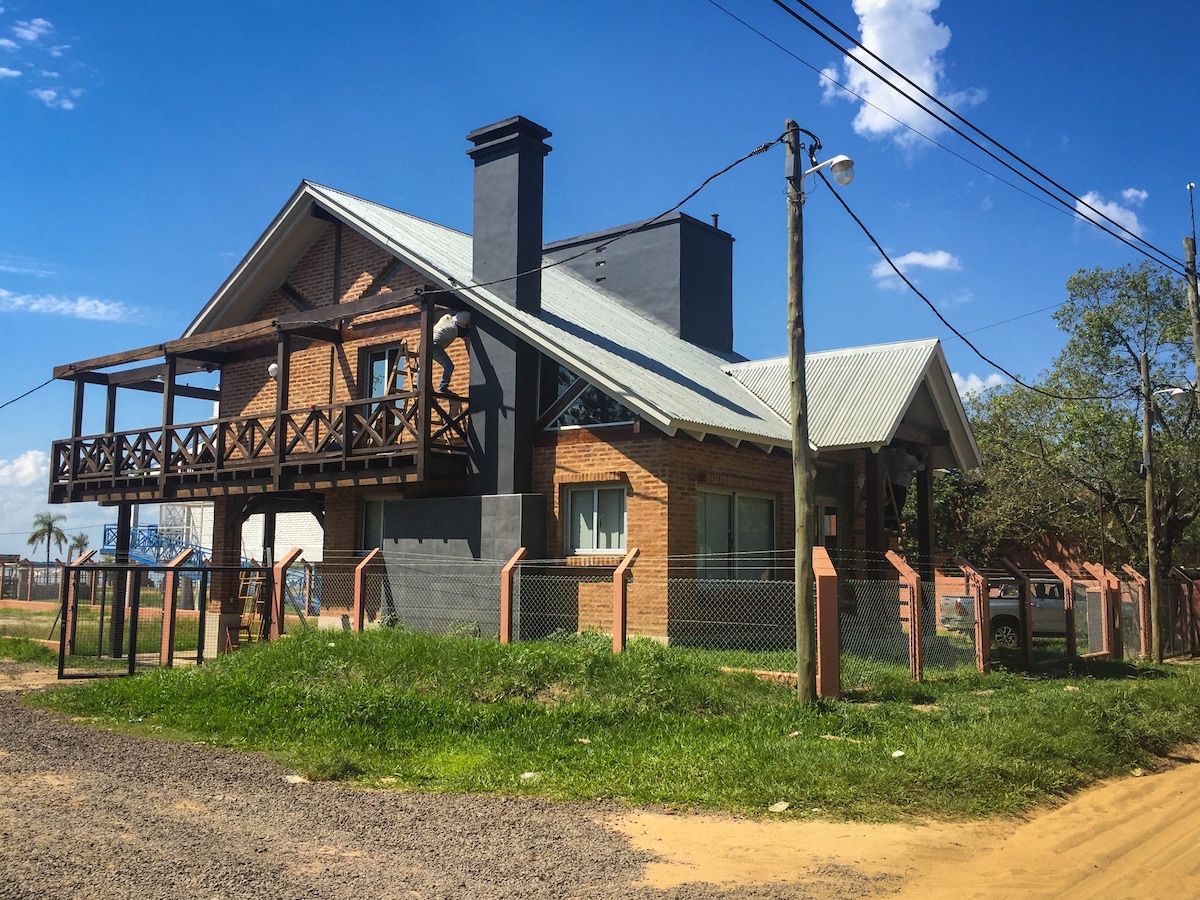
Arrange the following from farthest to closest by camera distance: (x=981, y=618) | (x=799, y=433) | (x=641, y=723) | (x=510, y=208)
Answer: (x=510, y=208) < (x=981, y=618) < (x=799, y=433) < (x=641, y=723)

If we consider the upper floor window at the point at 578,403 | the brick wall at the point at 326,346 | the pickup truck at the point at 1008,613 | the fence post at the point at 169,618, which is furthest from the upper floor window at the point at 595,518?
the pickup truck at the point at 1008,613

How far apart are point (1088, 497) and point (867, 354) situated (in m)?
9.90

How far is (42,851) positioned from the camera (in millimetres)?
6039

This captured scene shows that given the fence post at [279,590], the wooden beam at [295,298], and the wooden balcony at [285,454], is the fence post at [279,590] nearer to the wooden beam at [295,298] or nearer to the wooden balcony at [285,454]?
the wooden balcony at [285,454]

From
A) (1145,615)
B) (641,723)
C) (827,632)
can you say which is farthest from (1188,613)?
(641,723)

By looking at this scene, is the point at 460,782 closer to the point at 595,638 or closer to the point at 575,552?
the point at 595,638

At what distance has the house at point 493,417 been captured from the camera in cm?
1609

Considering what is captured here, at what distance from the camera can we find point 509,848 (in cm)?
642

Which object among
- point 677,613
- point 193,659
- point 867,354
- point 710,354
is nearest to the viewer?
point 677,613

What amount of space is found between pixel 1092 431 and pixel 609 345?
47.2 feet

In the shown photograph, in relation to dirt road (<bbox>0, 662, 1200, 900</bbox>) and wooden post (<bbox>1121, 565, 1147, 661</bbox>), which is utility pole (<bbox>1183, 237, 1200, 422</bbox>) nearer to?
wooden post (<bbox>1121, 565, 1147, 661</bbox>)

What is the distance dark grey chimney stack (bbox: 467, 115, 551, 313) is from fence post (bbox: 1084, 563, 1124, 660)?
34.6ft

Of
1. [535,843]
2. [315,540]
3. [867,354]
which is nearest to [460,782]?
[535,843]

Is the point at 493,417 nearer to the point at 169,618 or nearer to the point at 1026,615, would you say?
the point at 169,618
